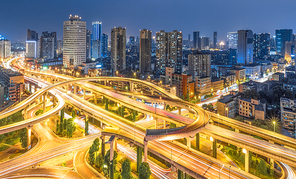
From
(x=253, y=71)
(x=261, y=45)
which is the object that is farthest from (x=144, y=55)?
(x=261, y=45)

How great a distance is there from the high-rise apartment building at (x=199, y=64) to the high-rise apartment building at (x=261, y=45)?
56.3 meters

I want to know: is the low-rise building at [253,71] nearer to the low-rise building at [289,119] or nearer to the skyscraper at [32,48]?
the low-rise building at [289,119]

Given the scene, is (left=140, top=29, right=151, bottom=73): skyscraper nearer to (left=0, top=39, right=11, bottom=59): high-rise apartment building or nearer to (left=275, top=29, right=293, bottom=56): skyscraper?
(left=0, top=39, right=11, bottom=59): high-rise apartment building

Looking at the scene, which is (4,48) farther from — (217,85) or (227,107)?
(227,107)

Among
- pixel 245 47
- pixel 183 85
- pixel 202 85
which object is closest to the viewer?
pixel 183 85

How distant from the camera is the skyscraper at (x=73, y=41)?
224 ft

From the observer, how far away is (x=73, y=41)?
225 feet

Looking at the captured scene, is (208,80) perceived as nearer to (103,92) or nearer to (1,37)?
(103,92)

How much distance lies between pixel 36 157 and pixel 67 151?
2.28m

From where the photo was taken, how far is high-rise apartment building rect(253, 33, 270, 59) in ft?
323

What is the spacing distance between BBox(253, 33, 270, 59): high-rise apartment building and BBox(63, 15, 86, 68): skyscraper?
79.1 metres

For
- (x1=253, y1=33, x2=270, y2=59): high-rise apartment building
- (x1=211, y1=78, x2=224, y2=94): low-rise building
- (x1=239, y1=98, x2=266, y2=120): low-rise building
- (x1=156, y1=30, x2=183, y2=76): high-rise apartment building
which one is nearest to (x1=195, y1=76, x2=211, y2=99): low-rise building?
(x1=211, y1=78, x2=224, y2=94): low-rise building

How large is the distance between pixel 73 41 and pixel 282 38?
10352cm

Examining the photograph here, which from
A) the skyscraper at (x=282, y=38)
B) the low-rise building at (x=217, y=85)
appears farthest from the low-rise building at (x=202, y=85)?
the skyscraper at (x=282, y=38)
